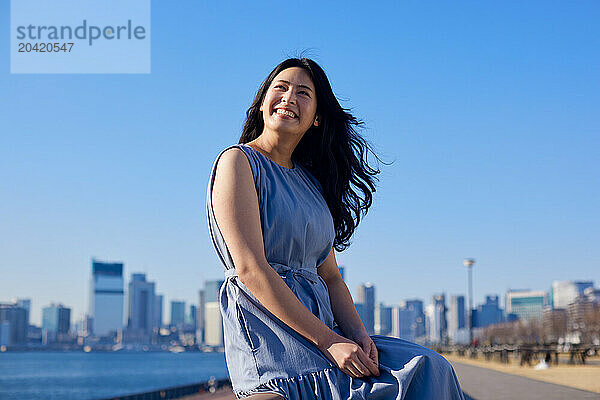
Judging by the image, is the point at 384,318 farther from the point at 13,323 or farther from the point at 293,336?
the point at 293,336

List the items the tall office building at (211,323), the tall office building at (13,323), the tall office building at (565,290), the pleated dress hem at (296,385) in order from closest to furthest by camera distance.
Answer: the pleated dress hem at (296,385) → the tall office building at (565,290) → the tall office building at (13,323) → the tall office building at (211,323)

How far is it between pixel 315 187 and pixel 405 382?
787 millimetres

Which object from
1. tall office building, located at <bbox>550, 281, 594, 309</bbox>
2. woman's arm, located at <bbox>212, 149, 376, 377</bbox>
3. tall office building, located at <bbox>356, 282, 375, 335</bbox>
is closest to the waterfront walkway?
woman's arm, located at <bbox>212, 149, 376, 377</bbox>

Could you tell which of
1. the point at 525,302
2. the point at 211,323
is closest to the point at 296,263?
the point at 211,323

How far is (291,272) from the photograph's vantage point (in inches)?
75.6

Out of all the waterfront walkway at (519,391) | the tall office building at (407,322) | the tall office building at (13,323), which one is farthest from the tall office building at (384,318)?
the waterfront walkway at (519,391)

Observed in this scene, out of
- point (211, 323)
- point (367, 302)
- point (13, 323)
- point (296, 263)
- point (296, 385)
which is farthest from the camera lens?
point (13, 323)

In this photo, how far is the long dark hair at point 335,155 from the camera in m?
2.26

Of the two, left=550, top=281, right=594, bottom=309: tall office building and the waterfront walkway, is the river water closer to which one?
the waterfront walkway

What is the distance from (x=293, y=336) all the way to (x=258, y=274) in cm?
20

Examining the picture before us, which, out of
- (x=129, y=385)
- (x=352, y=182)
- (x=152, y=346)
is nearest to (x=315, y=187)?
(x=352, y=182)

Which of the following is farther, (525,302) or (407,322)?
(525,302)

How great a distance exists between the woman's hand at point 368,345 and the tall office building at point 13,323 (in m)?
205

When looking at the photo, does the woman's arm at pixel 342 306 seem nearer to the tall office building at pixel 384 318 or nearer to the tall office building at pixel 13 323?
the tall office building at pixel 384 318
